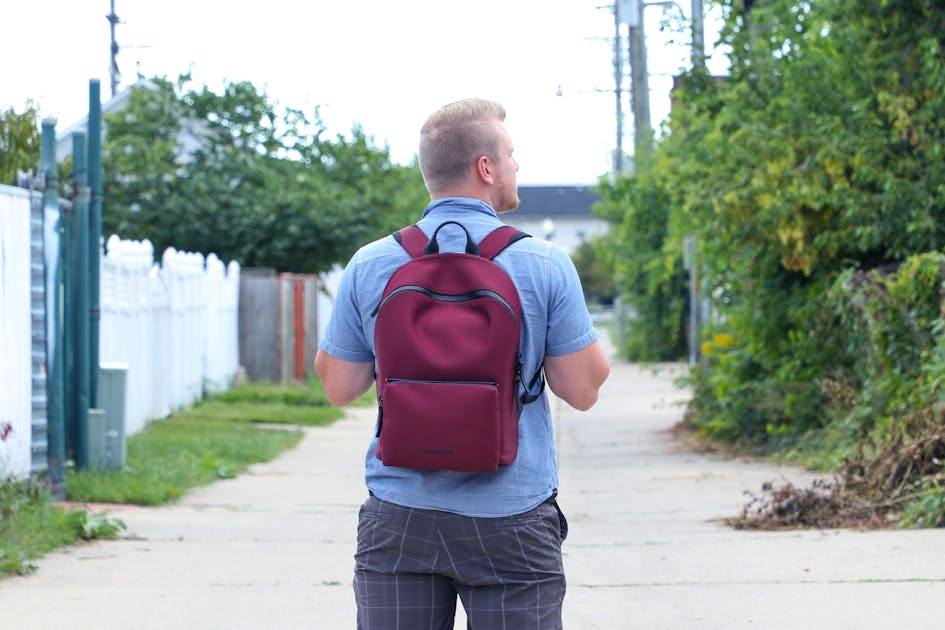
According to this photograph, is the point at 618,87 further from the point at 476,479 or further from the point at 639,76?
the point at 476,479

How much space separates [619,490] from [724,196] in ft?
9.34

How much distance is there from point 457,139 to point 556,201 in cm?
11398

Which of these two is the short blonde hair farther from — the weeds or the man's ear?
the weeds

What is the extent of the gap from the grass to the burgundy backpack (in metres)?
4.13

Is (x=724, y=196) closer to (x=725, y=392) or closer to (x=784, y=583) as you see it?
(x=725, y=392)

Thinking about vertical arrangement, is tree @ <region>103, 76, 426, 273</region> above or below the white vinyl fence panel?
above

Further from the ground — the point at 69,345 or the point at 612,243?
the point at 612,243

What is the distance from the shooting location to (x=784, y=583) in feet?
20.1

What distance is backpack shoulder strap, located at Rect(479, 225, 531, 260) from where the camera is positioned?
111 inches

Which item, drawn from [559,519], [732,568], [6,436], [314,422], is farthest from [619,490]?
[559,519]

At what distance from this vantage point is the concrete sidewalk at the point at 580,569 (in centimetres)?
548

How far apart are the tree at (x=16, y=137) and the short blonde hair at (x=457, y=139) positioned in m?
7.48

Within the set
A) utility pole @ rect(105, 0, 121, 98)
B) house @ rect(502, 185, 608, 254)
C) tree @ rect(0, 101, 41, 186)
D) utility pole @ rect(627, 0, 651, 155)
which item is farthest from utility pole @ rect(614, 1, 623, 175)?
house @ rect(502, 185, 608, 254)

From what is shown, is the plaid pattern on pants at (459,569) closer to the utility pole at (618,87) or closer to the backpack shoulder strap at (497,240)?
the backpack shoulder strap at (497,240)
